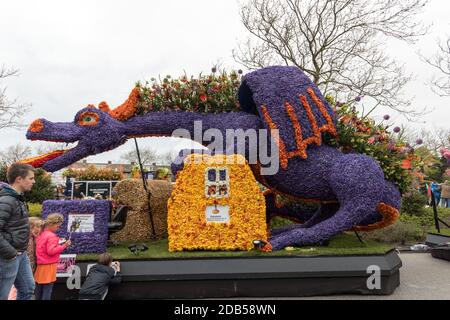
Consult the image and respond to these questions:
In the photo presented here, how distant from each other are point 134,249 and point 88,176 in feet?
40.0

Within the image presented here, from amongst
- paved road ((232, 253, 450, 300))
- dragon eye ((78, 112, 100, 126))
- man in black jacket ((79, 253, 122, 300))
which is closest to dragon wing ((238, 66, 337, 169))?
paved road ((232, 253, 450, 300))

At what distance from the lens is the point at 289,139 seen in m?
6.39

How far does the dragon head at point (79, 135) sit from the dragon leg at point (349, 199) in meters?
3.27

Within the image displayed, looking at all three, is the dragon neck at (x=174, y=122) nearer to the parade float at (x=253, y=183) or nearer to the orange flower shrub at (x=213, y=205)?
the parade float at (x=253, y=183)

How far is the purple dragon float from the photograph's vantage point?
239 inches

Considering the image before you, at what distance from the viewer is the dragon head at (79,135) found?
21.7ft

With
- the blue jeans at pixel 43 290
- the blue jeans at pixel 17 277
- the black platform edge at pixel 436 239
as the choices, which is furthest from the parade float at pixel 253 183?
the black platform edge at pixel 436 239

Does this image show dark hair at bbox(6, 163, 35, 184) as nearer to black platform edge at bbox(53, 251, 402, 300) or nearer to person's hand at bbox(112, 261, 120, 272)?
person's hand at bbox(112, 261, 120, 272)

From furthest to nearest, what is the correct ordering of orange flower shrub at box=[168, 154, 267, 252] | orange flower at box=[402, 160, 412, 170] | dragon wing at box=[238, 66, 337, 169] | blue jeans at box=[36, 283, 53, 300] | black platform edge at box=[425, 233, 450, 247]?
black platform edge at box=[425, 233, 450, 247]
orange flower at box=[402, 160, 412, 170]
dragon wing at box=[238, 66, 337, 169]
orange flower shrub at box=[168, 154, 267, 252]
blue jeans at box=[36, 283, 53, 300]

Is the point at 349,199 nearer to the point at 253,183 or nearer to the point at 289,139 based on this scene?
the point at 289,139

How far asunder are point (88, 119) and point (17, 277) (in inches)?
141

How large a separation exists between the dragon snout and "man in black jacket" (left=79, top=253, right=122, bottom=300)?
9.33 ft
